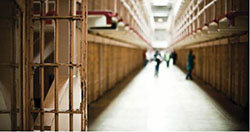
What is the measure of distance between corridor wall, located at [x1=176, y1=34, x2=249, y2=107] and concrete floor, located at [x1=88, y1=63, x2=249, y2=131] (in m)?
0.31

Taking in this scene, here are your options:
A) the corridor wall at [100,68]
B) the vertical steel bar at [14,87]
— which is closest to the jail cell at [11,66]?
the vertical steel bar at [14,87]

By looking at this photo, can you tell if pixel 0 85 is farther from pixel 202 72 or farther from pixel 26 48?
pixel 202 72

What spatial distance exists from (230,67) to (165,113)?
2615mm

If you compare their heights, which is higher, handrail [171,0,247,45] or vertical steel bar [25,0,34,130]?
handrail [171,0,247,45]

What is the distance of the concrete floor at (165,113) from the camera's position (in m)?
5.21

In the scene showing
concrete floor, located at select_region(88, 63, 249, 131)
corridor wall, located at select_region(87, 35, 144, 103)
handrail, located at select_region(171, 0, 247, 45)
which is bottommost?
concrete floor, located at select_region(88, 63, 249, 131)

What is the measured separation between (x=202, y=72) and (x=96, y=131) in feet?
28.9

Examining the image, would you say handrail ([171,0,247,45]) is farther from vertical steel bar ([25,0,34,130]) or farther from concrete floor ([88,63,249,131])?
vertical steel bar ([25,0,34,130])

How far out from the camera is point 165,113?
6.29 metres

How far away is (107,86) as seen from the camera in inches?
375

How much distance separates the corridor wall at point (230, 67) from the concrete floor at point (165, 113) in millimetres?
312

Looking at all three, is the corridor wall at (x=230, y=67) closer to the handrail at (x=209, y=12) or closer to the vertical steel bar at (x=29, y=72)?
the handrail at (x=209, y=12)

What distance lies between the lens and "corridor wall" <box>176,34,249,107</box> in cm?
654

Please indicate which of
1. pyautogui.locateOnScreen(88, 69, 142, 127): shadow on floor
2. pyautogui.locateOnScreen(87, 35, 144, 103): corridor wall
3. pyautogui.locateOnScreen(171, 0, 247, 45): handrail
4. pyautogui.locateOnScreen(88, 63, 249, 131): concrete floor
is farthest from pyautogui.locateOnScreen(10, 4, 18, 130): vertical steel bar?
pyautogui.locateOnScreen(87, 35, 144, 103): corridor wall
